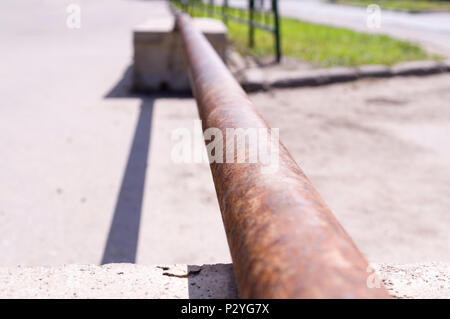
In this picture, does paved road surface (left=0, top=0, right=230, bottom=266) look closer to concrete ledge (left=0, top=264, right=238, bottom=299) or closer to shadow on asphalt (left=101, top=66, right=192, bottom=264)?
shadow on asphalt (left=101, top=66, right=192, bottom=264)

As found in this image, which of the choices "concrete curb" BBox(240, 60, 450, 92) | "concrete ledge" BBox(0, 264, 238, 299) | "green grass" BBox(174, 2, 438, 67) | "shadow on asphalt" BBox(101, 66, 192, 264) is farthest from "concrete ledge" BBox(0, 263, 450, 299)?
"green grass" BBox(174, 2, 438, 67)

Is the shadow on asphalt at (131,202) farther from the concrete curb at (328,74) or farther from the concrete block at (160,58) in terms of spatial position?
the concrete curb at (328,74)

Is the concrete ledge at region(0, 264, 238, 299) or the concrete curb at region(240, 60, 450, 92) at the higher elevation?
the concrete curb at region(240, 60, 450, 92)

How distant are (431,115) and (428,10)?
1116 centimetres

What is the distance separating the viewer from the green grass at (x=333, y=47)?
5297 mm

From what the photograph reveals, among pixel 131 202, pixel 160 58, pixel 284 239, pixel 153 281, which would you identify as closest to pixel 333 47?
pixel 160 58

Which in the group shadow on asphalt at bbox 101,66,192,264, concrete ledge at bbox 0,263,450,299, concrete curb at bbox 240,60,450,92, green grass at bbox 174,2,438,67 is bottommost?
shadow on asphalt at bbox 101,66,192,264

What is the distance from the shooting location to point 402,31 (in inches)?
332

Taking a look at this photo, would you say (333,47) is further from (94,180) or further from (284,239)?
(284,239)

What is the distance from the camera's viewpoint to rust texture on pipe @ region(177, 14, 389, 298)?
54 cm

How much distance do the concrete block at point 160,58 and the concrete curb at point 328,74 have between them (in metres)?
0.40

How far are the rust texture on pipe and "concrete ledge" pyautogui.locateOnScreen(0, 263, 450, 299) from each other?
0.24 m

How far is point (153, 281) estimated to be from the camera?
100 centimetres

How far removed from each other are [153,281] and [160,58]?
11.7 ft
